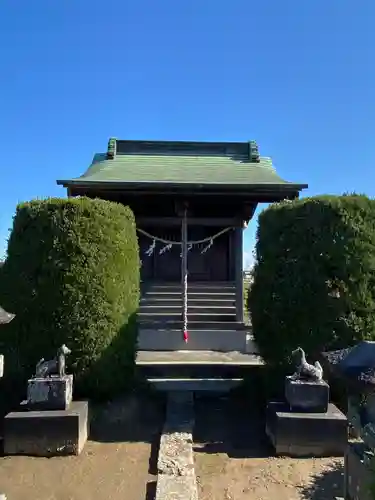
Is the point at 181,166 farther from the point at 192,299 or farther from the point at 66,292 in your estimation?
the point at 66,292

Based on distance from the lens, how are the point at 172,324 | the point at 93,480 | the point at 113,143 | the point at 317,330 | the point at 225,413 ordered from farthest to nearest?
1. the point at 113,143
2. the point at 172,324
3. the point at 225,413
4. the point at 317,330
5. the point at 93,480

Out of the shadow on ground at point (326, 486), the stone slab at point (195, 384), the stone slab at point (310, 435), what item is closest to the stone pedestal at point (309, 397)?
the stone slab at point (310, 435)

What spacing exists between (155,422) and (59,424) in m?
1.56

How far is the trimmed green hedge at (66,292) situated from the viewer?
6.08 m

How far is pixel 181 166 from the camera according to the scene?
11984mm

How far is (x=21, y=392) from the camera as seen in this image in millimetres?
6250

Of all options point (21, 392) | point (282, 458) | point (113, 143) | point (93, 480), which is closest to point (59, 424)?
point (93, 480)

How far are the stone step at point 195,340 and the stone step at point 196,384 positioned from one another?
2507mm

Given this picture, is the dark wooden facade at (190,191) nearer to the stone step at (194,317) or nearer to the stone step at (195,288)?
the stone step at (194,317)

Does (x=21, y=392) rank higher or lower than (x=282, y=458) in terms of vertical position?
higher

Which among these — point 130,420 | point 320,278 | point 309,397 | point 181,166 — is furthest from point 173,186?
point 309,397

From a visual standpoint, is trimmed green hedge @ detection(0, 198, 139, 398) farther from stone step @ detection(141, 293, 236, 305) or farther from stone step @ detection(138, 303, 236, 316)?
stone step @ detection(141, 293, 236, 305)

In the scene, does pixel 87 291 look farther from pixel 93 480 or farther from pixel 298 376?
pixel 298 376

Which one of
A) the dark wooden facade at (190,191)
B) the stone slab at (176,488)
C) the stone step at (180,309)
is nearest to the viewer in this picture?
the stone slab at (176,488)
